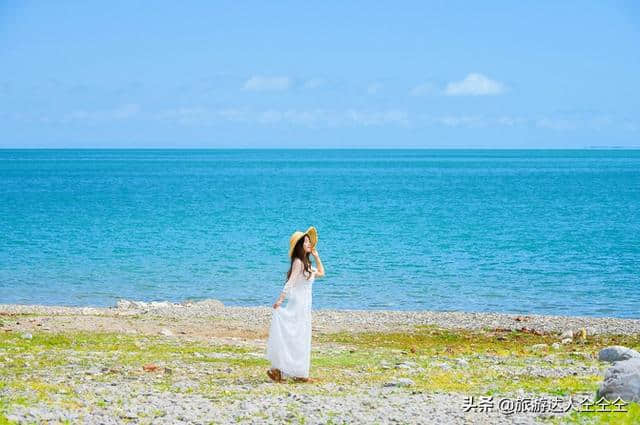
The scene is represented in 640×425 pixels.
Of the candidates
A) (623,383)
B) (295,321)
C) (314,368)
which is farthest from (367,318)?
(623,383)

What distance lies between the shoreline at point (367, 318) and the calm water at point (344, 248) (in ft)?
11.7

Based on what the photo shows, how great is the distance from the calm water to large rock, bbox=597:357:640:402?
71.6ft

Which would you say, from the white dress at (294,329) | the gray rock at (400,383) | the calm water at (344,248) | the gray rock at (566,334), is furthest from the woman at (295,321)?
the calm water at (344,248)

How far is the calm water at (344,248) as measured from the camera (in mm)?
39781

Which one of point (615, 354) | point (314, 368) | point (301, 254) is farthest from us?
point (615, 354)

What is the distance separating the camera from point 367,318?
103 ft

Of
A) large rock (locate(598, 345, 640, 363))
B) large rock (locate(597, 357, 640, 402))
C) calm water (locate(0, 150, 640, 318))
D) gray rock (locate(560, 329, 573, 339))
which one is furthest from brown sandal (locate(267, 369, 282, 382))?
calm water (locate(0, 150, 640, 318))

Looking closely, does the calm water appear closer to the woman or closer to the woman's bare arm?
the woman's bare arm

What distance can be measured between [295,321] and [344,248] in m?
41.3

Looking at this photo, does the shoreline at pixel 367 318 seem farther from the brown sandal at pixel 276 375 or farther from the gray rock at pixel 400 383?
the gray rock at pixel 400 383

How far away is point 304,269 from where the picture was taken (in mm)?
16719

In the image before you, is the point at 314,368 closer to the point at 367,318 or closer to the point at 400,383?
the point at 400,383

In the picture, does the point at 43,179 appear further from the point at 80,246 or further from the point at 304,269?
the point at 304,269

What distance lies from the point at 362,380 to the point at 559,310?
20.2 metres
